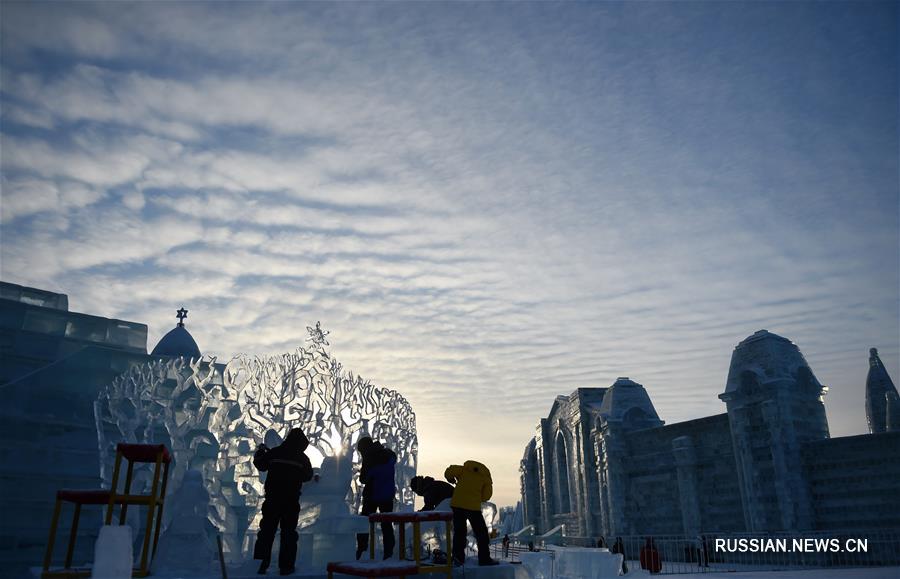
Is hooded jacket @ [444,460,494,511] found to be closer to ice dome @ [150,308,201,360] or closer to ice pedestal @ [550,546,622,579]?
ice pedestal @ [550,546,622,579]

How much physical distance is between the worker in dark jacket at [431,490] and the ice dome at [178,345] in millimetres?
25396

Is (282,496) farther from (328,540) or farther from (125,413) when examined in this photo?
(125,413)

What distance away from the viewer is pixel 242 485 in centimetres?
2211

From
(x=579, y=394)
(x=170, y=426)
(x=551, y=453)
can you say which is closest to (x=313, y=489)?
(x=170, y=426)

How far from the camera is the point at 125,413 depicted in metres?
25.4

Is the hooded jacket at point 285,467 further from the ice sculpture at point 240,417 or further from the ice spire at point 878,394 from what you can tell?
the ice spire at point 878,394

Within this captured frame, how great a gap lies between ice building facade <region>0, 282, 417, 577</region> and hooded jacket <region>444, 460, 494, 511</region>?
9.46 metres

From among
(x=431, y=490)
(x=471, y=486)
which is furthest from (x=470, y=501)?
(x=431, y=490)

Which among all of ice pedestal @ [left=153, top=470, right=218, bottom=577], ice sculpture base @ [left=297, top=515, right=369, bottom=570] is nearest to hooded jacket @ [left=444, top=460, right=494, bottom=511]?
ice pedestal @ [left=153, top=470, right=218, bottom=577]

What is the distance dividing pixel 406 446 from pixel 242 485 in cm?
669

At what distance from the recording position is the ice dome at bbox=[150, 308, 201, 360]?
3222cm

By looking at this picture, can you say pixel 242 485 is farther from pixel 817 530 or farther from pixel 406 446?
pixel 817 530

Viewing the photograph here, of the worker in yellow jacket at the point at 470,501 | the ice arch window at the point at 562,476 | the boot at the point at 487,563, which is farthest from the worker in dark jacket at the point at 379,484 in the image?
the ice arch window at the point at 562,476

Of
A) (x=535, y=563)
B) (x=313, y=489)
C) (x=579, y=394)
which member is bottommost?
(x=535, y=563)
